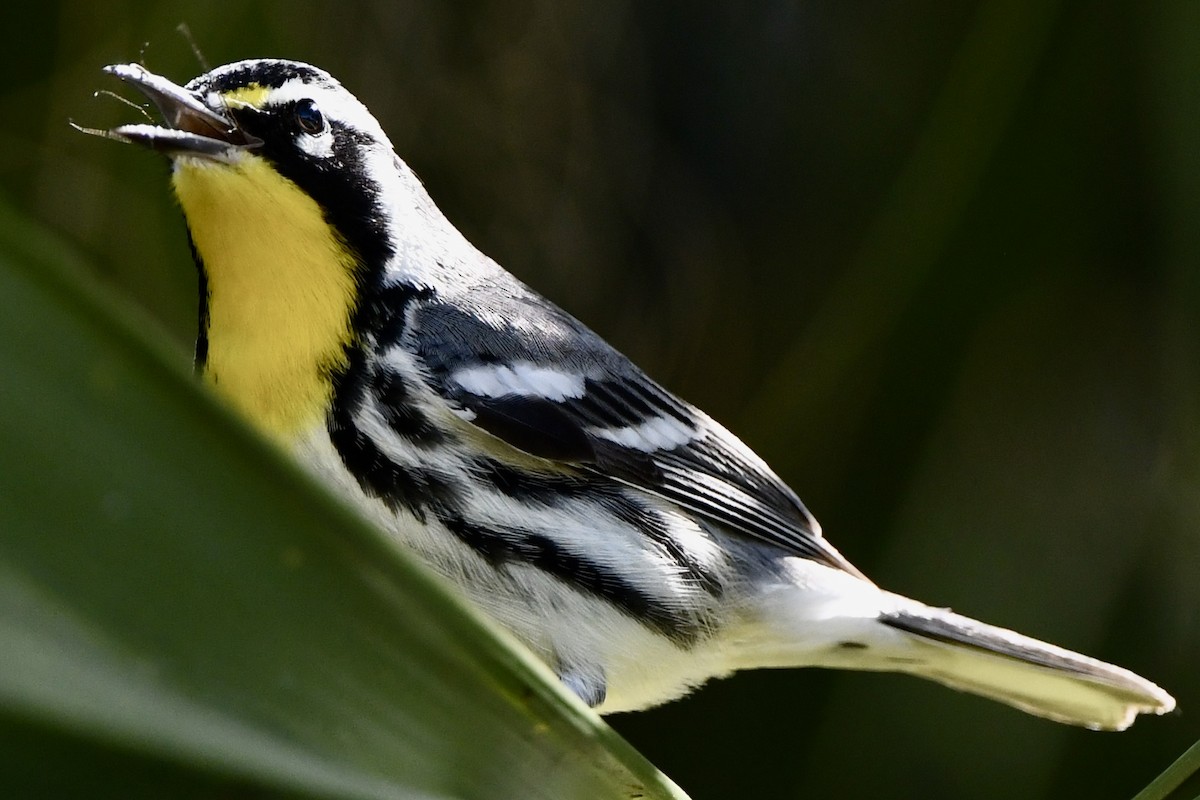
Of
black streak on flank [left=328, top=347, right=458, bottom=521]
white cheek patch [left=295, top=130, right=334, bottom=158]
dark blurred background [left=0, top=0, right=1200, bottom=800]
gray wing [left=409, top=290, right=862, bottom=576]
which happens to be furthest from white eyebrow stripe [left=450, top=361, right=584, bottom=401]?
dark blurred background [left=0, top=0, right=1200, bottom=800]

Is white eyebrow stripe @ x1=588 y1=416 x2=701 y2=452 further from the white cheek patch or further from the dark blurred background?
the white cheek patch

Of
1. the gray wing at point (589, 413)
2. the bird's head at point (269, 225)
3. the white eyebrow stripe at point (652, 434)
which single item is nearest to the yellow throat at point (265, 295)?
the bird's head at point (269, 225)

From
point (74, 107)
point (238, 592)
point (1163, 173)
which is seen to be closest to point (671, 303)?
point (1163, 173)

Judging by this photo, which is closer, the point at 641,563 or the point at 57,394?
the point at 57,394

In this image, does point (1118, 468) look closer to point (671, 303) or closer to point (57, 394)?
point (671, 303)

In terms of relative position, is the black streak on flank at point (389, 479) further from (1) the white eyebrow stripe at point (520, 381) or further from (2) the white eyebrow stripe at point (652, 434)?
(2) the white eyebrow stripe at point (652, 434)

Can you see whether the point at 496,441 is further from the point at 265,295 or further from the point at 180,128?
the point at 180,128

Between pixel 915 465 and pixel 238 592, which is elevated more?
pixel 915 465
